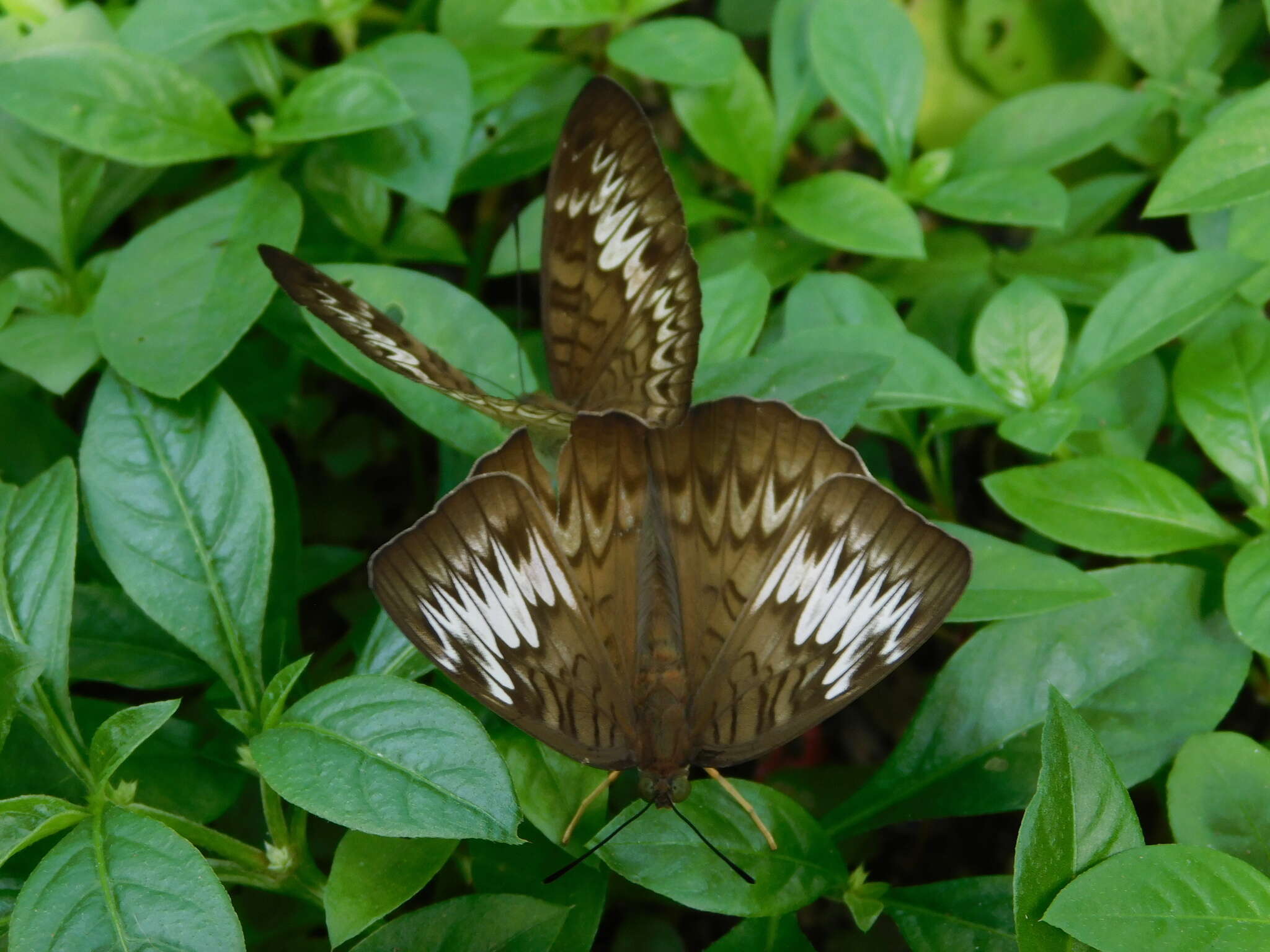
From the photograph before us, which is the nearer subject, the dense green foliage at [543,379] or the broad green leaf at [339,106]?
the dense green foliage at [543,379]

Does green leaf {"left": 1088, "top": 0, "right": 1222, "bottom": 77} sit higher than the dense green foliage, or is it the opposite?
green leaf {"left": 1088, "top": 0, "right": 1222, "bottom": 77}

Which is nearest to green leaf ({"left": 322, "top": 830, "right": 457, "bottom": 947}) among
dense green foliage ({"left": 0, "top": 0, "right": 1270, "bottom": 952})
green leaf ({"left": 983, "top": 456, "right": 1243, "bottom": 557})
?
dense green foliage ({"left": 0, "top": 0, "right": 1270, "bottom": 952})

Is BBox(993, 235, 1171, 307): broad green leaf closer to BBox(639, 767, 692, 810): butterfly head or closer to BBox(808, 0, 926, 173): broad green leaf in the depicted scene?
BBox(808, 0, 926, 173): broad green leaf

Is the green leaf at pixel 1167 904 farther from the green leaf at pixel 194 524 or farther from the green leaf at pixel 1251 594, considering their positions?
the green leaf at pixel 194 524

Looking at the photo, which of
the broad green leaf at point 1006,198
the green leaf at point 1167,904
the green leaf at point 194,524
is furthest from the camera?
the broad green leaf at point 1006,198

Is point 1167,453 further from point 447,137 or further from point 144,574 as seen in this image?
point 144,574

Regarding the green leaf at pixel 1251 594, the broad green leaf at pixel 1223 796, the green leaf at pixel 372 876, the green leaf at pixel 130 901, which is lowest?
the broad green leaf at pixel 1223 796

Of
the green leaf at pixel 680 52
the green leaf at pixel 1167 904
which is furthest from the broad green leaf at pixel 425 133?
the green leaf at pixel 1167 904
